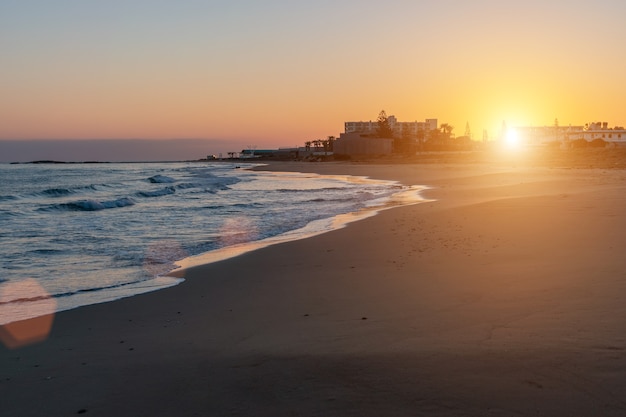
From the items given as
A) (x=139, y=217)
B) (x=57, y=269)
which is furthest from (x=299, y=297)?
(x=139, y=217)

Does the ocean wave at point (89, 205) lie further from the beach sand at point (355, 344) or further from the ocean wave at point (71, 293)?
the beach sand at point (355, 344)

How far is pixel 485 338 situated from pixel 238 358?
2.20m

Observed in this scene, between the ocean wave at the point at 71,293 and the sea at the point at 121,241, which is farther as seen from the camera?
the sea at the point at 121,241

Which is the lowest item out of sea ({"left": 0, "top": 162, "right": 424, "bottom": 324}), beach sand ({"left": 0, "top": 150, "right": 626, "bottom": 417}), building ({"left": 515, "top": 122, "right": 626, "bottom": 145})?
sea ({"left": 0, "top": 162, "right": 424, "bottom": 324})

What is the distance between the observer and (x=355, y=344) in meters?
4.76

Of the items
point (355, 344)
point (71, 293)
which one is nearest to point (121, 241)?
point (71, 293)

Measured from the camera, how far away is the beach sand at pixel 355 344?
3.66 meters

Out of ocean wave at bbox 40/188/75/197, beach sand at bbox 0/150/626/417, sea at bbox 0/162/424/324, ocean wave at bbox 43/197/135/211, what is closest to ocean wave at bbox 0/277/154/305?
sea at bbox 0/162/424/324

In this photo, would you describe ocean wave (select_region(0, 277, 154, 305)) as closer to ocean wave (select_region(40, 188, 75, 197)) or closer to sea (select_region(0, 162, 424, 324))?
sea (select_region(0, 162, 424, 324))

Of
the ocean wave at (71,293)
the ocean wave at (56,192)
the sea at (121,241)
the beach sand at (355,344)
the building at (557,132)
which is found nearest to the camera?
the beach sand at (355,344)

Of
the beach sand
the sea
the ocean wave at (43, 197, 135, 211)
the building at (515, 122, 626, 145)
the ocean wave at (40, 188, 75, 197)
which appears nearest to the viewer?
the beach sand

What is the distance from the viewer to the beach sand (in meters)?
3.66

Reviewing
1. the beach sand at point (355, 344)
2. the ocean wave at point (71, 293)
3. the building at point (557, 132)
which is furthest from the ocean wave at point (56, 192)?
the building at point (557, 132)

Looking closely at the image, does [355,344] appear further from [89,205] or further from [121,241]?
[89,205]
